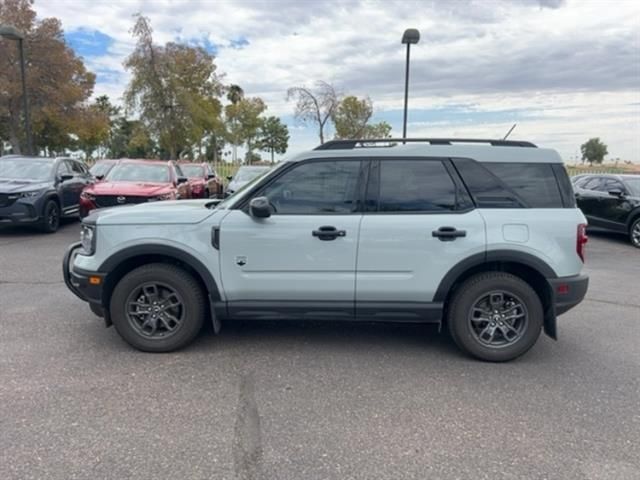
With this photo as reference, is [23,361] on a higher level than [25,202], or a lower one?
lower

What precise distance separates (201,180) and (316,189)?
11.9 meters

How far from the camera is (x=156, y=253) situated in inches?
155

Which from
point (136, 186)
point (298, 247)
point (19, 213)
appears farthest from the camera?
point (136, 186)

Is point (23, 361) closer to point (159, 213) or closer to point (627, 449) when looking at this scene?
point (159, 213)

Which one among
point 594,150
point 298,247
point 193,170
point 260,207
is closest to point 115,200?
point 193,170

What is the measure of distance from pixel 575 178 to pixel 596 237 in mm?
1732

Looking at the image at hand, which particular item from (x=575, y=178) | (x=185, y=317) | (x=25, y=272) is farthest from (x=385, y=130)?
(x=185, y=317)

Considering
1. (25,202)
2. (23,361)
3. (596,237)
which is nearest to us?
(23,361)

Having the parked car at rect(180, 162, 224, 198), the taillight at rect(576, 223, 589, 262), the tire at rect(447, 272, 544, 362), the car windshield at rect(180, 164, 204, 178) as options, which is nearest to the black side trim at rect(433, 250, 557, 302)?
the tire at rect(447, 272, 544, 362)

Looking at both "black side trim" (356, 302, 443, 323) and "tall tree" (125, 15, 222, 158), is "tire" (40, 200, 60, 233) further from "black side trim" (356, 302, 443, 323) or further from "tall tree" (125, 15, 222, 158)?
"tall tree" (125, 15, 222, 158)

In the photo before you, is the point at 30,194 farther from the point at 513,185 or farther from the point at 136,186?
the point at 513,185

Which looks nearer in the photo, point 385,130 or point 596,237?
point 596,237

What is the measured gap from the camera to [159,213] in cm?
401

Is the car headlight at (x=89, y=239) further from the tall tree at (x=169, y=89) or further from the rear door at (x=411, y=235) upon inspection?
the tall tree at (x=169, y=89)
